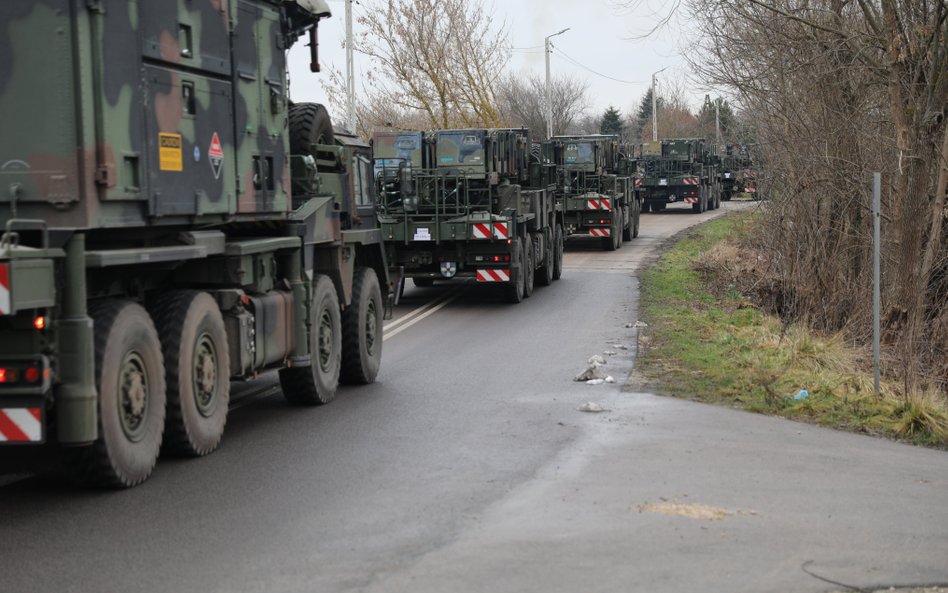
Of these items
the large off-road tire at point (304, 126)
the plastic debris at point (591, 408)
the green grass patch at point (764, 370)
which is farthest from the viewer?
the large off-road tire at point (304, 126)

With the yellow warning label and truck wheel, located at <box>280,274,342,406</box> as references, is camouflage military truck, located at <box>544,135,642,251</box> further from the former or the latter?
the yellow warning label

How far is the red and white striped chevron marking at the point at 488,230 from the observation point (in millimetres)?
20141

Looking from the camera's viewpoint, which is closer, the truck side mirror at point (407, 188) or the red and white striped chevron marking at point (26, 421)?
the red and white striped chevron marking at point (26, 421)

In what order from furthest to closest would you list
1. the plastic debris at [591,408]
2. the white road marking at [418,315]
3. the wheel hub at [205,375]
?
the white road marking at [418,315]
the plastic debris at [591,408]
the wheel hub at [205,375]

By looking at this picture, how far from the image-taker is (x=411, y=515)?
7.18m

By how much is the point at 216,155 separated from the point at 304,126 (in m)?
2.52

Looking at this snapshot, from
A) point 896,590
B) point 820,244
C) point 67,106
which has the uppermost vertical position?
point 67,106

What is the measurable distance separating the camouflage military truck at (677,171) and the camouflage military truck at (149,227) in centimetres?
4036

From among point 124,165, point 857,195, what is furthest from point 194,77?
point 857,195

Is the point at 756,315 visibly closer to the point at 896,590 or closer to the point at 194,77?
the point at 194,77

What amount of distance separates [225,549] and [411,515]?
1.16 m

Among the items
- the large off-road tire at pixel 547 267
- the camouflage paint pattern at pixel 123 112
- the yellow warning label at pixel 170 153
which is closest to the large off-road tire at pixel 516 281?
the large off-road tire at pixel 547 267

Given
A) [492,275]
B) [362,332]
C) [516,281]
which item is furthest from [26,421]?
[516,281]

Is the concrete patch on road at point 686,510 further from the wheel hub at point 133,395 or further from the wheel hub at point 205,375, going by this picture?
the wheel hub at point 205,375
